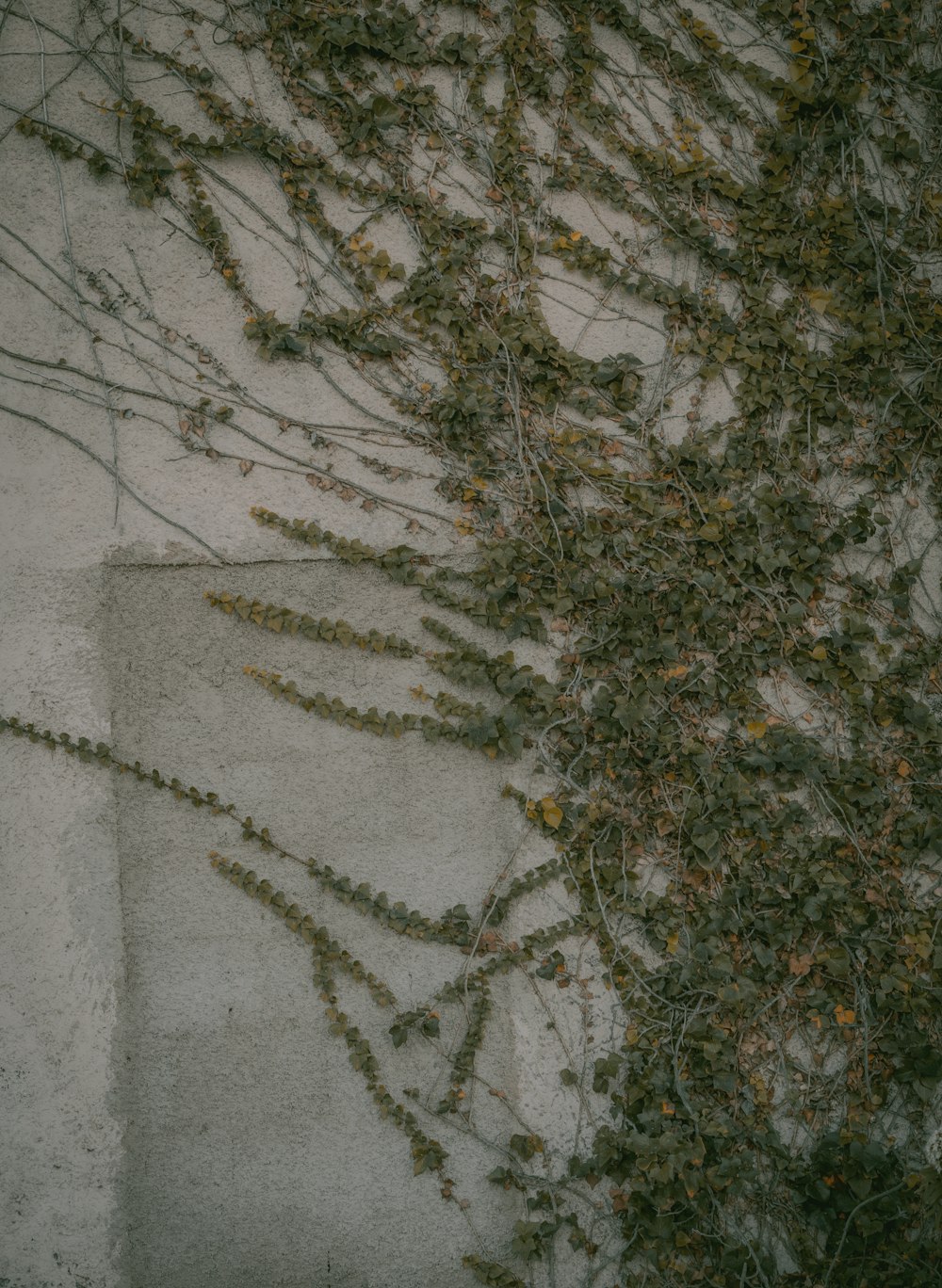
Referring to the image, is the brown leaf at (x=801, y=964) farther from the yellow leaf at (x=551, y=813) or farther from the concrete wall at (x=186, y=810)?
the yellow leaf at (x=551, y=813)

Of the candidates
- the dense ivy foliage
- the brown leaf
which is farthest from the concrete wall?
the brown leaf

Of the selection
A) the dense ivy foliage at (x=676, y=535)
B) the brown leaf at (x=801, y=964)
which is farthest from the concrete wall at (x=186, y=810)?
the brown leaf at (x=801, y=964)

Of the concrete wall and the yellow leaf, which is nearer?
the concrete wall

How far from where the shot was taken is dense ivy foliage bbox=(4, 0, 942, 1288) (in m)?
2.88

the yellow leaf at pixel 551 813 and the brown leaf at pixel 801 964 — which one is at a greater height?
the yellow leaf at pixel 551 813

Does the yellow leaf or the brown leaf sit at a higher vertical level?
the yellow leaf

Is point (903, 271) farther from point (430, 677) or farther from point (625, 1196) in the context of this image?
point (625, 1196)

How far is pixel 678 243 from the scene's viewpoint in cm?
317

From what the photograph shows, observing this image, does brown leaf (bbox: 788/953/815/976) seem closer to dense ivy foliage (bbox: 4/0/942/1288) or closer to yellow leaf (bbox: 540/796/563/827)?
dense ivy foliage (bbox: 4/0/942/1288)

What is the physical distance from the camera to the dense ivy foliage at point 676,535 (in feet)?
9.46

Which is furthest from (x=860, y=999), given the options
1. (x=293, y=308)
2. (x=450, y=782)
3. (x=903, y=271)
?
(x=293, y=308)

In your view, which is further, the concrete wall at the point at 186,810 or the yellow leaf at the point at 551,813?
the yellow leaf at the point at 551,813

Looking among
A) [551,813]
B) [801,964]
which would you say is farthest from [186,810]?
[801,964]

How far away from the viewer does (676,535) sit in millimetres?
3072
